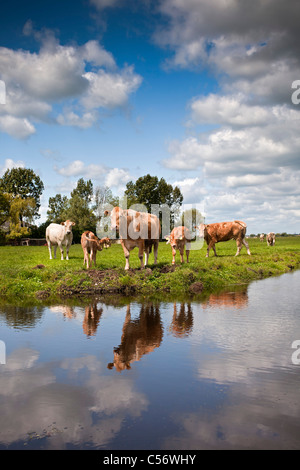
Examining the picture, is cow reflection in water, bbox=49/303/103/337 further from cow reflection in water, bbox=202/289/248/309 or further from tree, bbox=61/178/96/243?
tree, bbox=61/178/96/243

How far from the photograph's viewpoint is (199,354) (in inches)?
256

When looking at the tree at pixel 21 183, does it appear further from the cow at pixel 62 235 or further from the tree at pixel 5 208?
the cow at pixel 62 235

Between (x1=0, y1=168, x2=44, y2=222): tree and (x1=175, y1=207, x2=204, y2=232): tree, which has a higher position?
(x1=0, y1=168, x2=44, y2=222): tree

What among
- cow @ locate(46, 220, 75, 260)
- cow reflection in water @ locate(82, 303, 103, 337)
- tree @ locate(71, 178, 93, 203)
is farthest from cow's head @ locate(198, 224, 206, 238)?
tree @ locate(71, 178, 93, 203)

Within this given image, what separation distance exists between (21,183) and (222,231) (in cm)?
6205

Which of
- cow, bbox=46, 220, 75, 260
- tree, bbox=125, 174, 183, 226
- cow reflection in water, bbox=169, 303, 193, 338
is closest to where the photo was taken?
cow reflection in water, bbox=169, 303, 193, 338

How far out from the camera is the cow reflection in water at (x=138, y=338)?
249 inches

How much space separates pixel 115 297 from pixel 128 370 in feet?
23.7

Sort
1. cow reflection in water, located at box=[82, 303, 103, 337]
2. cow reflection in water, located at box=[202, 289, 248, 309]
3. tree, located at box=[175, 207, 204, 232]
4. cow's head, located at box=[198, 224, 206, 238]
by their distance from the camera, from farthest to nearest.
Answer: tree, located at box=[175, 207, 204, 232]
cow's head, located at box=[198, 224, 206, 238]
cow reflection in water, located at box=[202, 289, 248, 309]
cow reflection in water, located at box=[82, 303, 103, 337]

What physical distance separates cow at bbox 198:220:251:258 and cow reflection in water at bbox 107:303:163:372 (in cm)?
1477

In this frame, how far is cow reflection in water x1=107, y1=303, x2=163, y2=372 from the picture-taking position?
6.31m

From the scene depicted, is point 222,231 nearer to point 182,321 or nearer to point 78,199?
point 182,321

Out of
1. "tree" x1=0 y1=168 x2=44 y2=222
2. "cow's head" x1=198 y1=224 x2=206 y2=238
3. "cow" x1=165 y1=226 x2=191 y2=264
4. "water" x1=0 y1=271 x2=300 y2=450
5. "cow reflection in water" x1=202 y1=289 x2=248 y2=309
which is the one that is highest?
"tree" x1=0 y1=168 x2=44 y2=222

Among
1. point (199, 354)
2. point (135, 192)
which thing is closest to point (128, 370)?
point (199, 354)
